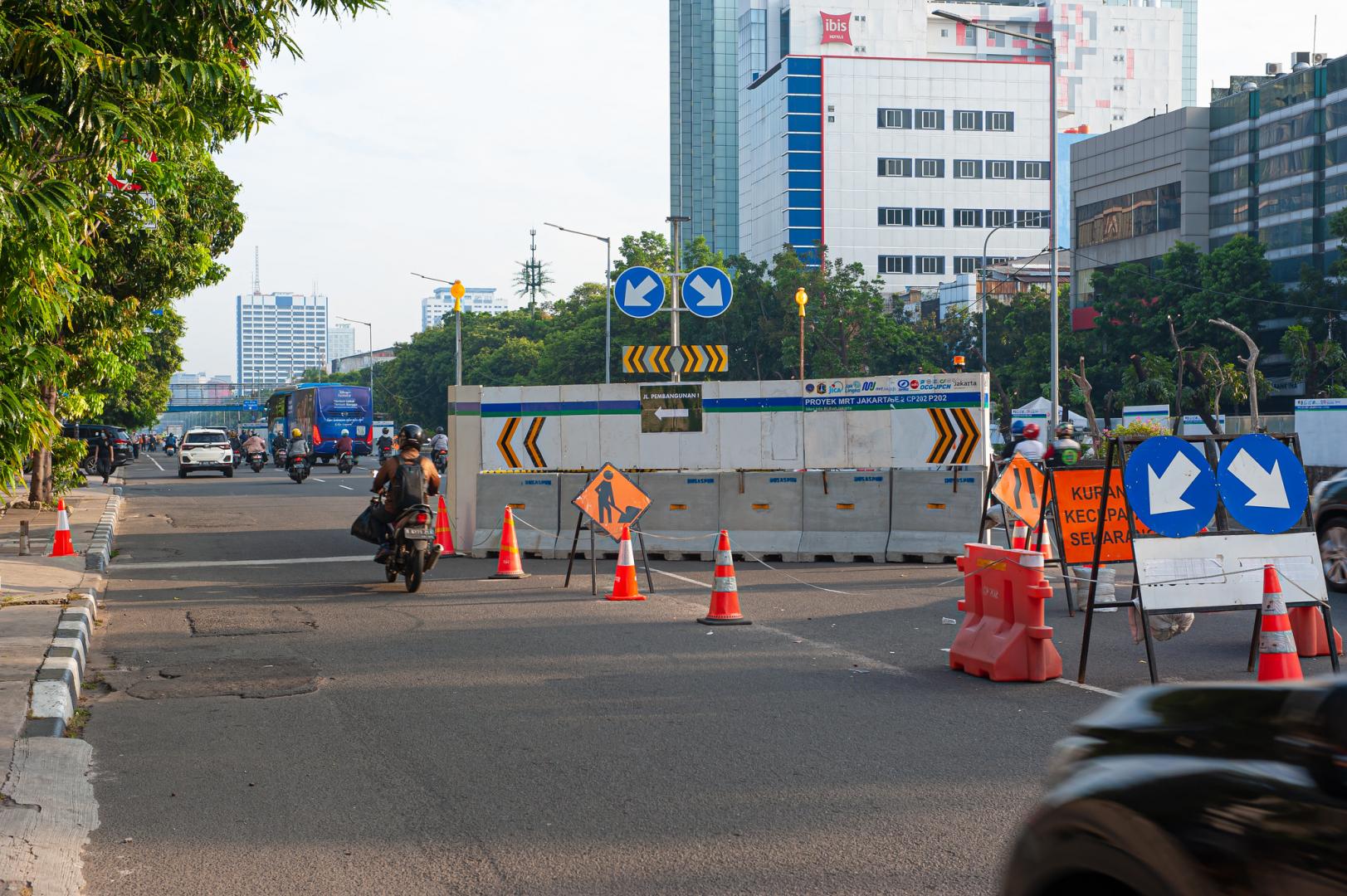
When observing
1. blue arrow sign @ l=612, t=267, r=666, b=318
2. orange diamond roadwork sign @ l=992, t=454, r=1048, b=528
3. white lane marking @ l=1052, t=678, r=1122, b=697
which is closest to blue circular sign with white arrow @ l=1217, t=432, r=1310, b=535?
white lane marking @ l=1052, t=678, r=1122, b=697

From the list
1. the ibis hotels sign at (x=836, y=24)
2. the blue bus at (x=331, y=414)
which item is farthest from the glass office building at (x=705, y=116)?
the blue bus at (x=331, y=414)

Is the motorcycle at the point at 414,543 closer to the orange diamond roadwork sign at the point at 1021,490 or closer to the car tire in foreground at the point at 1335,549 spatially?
the orange diamond roadwork sign at the point at 1021,490

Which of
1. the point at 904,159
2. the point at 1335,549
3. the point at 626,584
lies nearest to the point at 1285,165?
the point at 904,159

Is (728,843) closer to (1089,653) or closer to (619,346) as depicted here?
(1089,653)

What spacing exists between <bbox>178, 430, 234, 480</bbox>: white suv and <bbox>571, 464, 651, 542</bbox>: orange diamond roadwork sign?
37.4 meters

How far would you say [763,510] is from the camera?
17.9m

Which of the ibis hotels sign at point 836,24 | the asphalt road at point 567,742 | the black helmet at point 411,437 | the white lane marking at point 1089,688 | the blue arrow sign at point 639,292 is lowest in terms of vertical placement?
the asphalt road at point 567,742

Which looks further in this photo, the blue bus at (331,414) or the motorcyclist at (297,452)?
the blue bus at (331,414)

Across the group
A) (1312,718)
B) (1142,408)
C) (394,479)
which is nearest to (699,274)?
(394,479)

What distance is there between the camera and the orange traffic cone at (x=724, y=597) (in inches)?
466

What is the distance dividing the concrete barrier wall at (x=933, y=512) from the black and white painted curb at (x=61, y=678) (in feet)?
31.3

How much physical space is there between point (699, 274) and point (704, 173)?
16815cm

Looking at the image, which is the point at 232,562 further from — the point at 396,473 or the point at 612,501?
the point at 612,501

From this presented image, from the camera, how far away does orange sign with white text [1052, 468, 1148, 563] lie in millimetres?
11523
